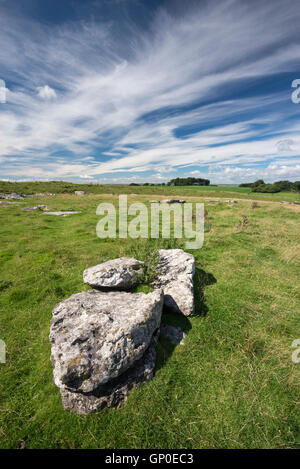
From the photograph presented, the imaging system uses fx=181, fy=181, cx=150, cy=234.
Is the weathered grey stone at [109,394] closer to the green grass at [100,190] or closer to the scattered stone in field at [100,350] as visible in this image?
the scattered stone in field at [100,350]

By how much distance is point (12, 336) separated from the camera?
554cm

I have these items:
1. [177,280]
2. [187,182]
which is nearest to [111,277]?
[177,280]

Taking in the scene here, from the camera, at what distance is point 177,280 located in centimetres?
712

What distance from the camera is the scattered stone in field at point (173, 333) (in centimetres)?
544

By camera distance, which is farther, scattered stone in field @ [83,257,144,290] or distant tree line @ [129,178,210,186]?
distant tree line @ [129,178,210,186]

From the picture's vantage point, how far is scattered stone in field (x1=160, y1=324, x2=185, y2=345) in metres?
5.44

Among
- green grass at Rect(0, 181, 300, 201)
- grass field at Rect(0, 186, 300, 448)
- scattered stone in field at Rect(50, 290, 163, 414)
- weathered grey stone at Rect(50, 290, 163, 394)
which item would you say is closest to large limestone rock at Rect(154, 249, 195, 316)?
grass field at Rect(0, 186, 300, 448)

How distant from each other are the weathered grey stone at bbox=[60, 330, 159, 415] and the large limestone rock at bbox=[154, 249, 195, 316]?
88.7 inches

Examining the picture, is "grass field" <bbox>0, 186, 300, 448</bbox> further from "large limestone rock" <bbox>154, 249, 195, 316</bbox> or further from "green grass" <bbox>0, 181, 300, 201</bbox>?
"green grass" <bbox>0, 181, 300, 201</bbox>

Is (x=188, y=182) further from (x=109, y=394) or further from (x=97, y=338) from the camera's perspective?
(x=109, y=394)

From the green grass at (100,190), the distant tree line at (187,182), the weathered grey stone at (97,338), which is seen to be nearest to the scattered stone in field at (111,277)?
the weathered grey stone at (97,338)

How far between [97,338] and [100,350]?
0.86ft
